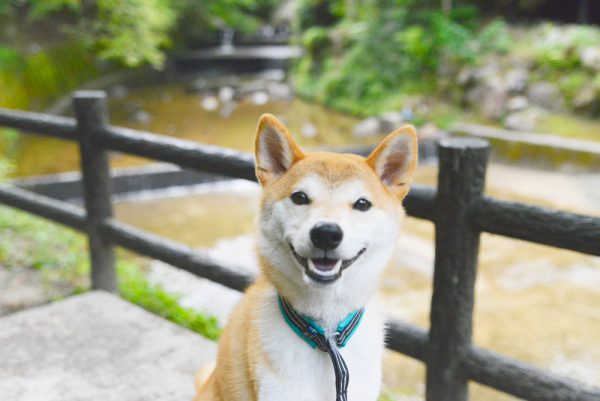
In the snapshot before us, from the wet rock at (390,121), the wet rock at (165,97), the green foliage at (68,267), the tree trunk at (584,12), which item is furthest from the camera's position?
the wet rock at (165,97)

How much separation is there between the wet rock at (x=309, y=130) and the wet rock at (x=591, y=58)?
228 inches

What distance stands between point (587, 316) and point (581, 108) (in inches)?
262

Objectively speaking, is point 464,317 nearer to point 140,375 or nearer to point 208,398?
point 208,398

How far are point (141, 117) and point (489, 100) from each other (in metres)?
8.80

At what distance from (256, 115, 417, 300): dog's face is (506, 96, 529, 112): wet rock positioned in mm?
10568

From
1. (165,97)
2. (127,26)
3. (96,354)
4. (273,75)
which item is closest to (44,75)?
(165,97)

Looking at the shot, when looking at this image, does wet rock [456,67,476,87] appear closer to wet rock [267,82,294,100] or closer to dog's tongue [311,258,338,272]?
wet rock [267,82,294,100]

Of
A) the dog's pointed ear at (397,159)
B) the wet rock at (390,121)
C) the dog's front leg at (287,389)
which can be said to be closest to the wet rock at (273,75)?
the wet rock at (390,121)

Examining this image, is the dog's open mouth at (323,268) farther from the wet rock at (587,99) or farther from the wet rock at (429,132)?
the wet rock at (587,99)

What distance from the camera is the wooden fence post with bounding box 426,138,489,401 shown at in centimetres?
229

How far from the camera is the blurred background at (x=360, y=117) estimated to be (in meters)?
4.92

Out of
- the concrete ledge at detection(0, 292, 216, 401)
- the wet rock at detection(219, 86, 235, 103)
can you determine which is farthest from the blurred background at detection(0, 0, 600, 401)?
the concrete ledge at detection(0, 292, 216, 401)

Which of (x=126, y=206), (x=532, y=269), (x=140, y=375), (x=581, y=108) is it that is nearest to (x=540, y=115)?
(x=581, y=108)

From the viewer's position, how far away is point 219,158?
2.98m
